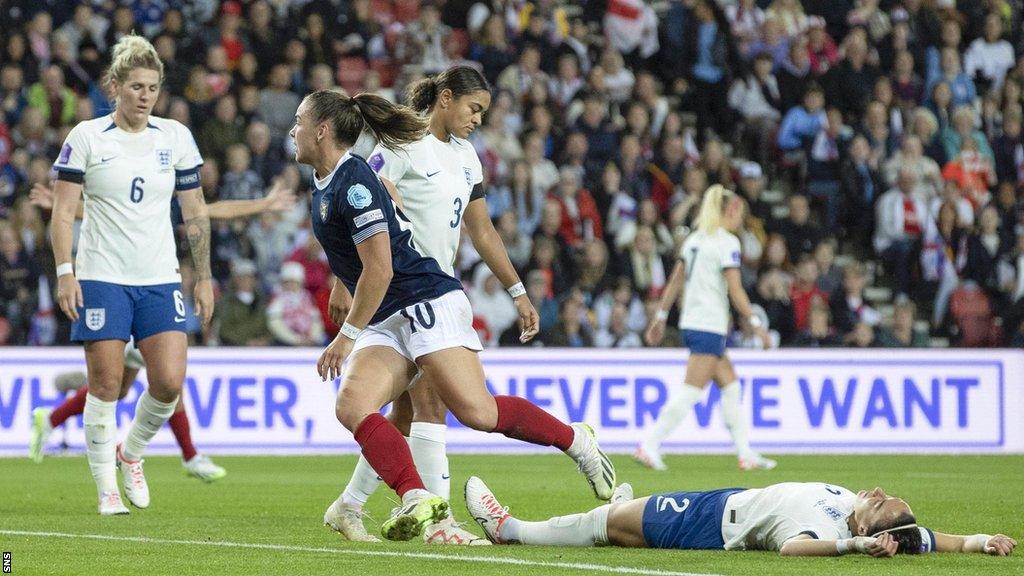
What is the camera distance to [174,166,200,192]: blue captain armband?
31.3 feet

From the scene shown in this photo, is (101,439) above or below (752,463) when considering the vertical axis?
above

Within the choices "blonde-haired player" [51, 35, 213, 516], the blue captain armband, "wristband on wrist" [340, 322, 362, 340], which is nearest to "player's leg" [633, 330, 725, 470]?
"blonde-haired player" [51, 35, 213, 516]

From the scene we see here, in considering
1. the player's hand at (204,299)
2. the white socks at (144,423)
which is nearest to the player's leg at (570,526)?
the player's hand at (204,299)

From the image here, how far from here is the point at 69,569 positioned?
662 centimetres

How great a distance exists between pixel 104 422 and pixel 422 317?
274 cm

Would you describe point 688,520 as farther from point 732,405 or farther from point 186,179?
point 732,405

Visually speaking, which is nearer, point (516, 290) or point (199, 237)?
point (516, 290)

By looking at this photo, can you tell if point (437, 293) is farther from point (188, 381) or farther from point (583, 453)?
point (188, 381)

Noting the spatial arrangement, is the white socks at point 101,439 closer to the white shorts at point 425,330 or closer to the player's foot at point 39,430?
the white shorts at point 425,330

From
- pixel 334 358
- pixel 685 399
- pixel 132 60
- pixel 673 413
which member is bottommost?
pixel 673 413

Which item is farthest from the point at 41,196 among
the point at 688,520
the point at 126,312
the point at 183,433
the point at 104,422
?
the point at 688,520

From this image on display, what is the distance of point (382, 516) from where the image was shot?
9.72 meters

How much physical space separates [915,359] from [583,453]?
1034 cm

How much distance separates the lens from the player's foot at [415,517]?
675 centimetres
